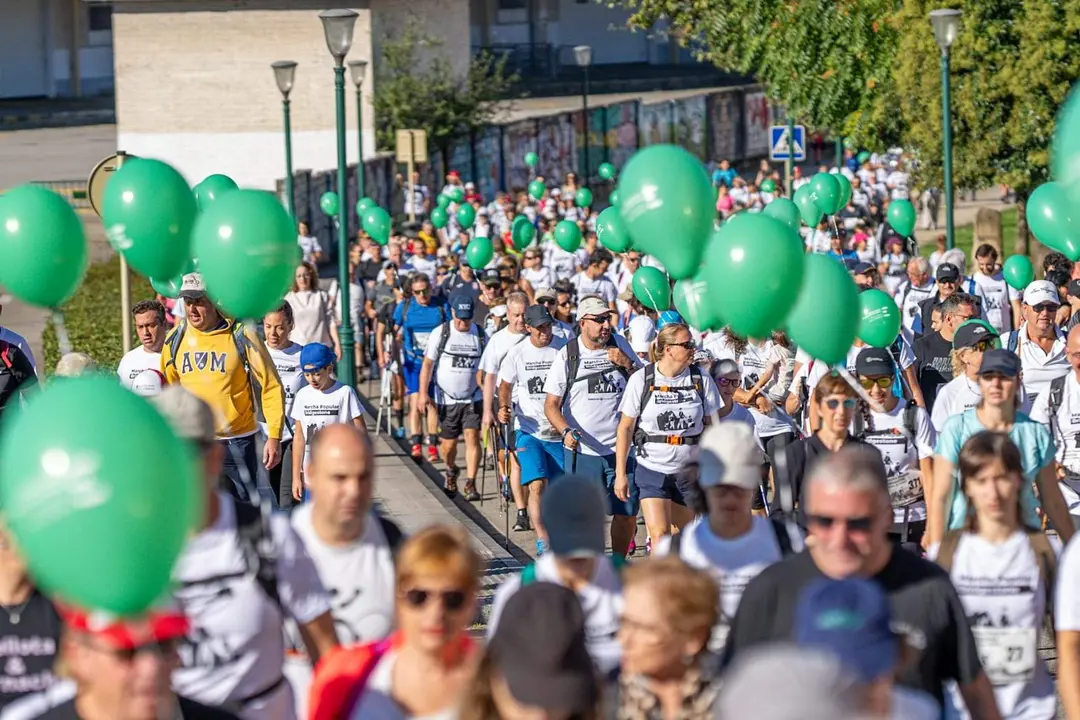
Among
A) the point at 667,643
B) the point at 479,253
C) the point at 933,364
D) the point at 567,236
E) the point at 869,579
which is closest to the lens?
the point at 667,643

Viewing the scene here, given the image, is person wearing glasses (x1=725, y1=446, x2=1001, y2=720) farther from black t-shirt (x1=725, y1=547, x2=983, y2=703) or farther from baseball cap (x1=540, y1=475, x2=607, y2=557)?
baseball cap (x1=540, y1=475, x2=607, y2=557)

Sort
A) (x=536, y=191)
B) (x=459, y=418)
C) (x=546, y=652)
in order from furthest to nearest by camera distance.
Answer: (x=536, y=191) < (x=459, y=418) < (x=546, y=652)

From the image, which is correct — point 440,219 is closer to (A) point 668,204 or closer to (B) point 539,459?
(B) point 539,459

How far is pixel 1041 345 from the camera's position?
12391 millimetres

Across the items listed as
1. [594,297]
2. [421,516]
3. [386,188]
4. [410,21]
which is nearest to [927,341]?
[594,297]

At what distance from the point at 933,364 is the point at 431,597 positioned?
8635 millimetres

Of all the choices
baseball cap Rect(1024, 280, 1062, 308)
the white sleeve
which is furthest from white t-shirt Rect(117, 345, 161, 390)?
the white sleeve

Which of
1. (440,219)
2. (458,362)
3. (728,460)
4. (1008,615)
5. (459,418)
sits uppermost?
(440,219)

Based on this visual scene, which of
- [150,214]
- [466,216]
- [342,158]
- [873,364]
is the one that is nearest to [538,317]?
[873,364]

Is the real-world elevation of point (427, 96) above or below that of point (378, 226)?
above

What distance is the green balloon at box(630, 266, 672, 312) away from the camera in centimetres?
1538

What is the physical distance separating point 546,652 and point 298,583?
1.48 m

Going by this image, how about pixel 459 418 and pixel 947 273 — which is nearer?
pixel 947 273

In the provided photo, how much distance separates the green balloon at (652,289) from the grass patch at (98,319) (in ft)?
21.7
